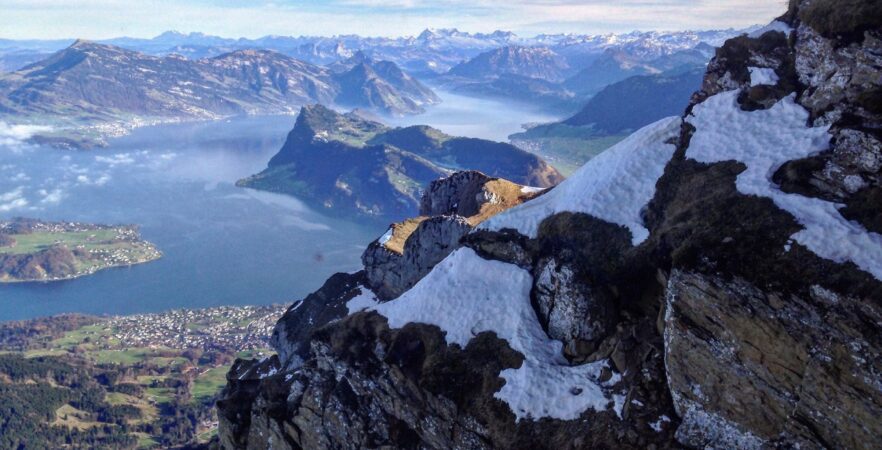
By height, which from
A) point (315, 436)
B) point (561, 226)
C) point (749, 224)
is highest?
point (749, 224)

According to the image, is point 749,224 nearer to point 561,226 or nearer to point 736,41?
point 561,226

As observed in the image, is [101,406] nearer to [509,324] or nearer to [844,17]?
[509,324]

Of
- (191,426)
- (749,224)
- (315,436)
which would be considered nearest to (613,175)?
(749,224)

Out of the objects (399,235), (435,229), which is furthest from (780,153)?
(399,235)

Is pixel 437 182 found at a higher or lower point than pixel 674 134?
lower

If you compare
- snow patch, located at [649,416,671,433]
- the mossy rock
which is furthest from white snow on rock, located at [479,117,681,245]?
snow patch, located at [649,416,671,433]

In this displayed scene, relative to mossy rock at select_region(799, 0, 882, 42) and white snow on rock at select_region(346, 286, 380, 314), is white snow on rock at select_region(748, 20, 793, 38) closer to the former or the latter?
mossy rock at select_region(799, 0, 882, 42)
